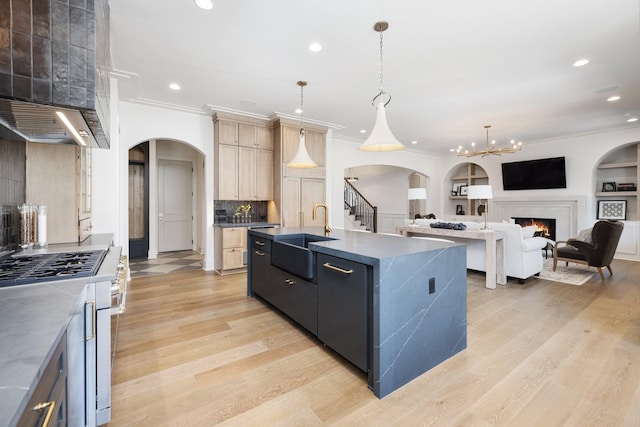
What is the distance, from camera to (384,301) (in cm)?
181

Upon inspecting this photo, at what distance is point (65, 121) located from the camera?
1780 millimetres

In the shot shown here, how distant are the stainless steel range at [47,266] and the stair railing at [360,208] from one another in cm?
816

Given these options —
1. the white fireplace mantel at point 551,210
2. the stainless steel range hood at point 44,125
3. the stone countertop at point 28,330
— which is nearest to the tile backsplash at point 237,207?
the stainless steel range hood at point 44,125

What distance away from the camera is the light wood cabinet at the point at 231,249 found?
496 centimetres

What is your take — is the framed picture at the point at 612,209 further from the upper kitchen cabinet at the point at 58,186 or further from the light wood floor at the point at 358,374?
the upper kitchen cabinet at the point at 58,186

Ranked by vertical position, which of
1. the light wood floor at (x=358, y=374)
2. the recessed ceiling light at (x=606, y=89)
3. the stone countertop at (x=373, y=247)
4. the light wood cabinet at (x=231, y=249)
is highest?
the recessed ceiling light at (x=606, y=89)

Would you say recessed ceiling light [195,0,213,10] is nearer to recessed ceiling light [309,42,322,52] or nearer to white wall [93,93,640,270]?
recessed ceiling light [309,42,322,52]

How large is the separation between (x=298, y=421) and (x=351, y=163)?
629 centimetres

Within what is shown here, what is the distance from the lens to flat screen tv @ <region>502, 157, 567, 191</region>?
7.21m

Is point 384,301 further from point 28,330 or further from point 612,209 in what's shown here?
point 612,209

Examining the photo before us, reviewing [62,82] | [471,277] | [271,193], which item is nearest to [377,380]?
[62,82]

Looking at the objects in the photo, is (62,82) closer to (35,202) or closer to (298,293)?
(35,202)

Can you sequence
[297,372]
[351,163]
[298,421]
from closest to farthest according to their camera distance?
[298,421]
[297,372]
[351,163]

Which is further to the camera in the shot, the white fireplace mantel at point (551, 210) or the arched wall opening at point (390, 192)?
the arched wall opening at point (390, 192)
